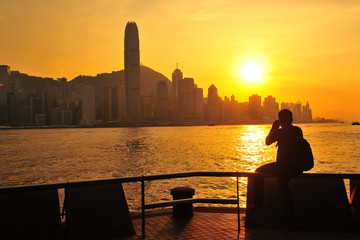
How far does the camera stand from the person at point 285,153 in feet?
20.0

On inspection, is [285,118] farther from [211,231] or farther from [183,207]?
[183,207]

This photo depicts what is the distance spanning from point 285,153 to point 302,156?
1.03 feet

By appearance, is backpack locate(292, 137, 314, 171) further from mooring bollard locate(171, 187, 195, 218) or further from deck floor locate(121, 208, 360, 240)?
mooring bollard locate(171, 187, 195, 218)

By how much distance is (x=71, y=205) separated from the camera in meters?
5.88

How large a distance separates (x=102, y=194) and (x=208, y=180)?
25.9 m

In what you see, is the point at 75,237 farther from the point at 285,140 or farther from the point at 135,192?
the point at 135,192

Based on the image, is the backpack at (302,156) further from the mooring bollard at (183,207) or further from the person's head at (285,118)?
the mooring bollard at (183,207)

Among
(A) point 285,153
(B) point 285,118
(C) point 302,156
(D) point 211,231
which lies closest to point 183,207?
(D) point 211,231

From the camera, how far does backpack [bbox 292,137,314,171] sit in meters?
6.04

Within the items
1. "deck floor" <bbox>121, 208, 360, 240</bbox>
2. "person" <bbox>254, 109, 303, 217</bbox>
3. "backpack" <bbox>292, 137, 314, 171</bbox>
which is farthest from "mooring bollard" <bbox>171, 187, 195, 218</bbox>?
"backpack" <bbox>292, 137, 314, 171</bbox>

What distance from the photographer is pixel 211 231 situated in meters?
6.32

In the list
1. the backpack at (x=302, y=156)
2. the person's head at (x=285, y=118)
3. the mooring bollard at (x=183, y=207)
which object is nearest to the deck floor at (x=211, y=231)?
the mooring bollard at (x=183, y=207)

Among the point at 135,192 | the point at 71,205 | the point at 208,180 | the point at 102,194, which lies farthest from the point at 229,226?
the point at 208,180

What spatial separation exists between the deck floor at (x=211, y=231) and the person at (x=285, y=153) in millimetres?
624
